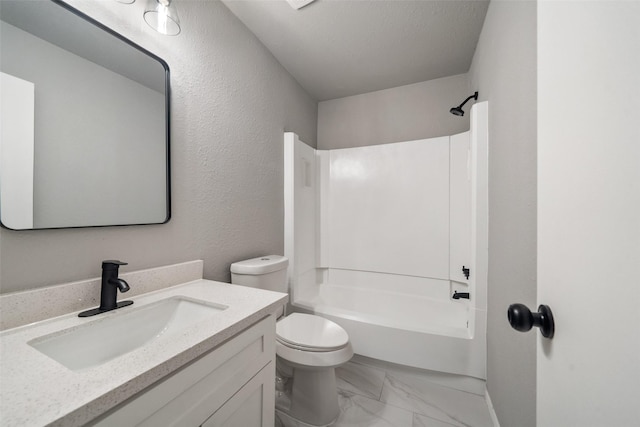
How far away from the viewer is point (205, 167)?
4.45ft

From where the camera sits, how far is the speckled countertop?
0.42 m

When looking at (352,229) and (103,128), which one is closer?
(103,128)

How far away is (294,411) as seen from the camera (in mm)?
1368

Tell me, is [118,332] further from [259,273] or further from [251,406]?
[259,273]

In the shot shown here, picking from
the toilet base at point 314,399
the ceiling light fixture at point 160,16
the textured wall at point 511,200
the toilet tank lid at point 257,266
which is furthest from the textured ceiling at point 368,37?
the toilet base at point 314,399

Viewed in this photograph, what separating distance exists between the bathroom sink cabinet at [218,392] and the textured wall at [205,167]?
2.00ft

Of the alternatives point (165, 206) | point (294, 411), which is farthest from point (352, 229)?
point (165, 206)

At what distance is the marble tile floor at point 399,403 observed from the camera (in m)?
1.34

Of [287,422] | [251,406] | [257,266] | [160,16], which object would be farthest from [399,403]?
[160,16]

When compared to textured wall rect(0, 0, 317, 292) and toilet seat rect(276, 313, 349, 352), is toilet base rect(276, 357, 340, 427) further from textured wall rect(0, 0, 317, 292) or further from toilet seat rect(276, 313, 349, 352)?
textured wall rect(0, 0, 317, 292)

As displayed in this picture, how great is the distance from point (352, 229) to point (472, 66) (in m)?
→ 1.75

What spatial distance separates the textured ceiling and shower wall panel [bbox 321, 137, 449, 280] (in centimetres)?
67

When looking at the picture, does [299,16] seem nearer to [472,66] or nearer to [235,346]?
[472,66]

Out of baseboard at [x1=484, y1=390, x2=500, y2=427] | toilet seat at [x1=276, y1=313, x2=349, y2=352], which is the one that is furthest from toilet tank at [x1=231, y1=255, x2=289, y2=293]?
baseboard at [x1=484, y1=390, x2=500, y2=427]
